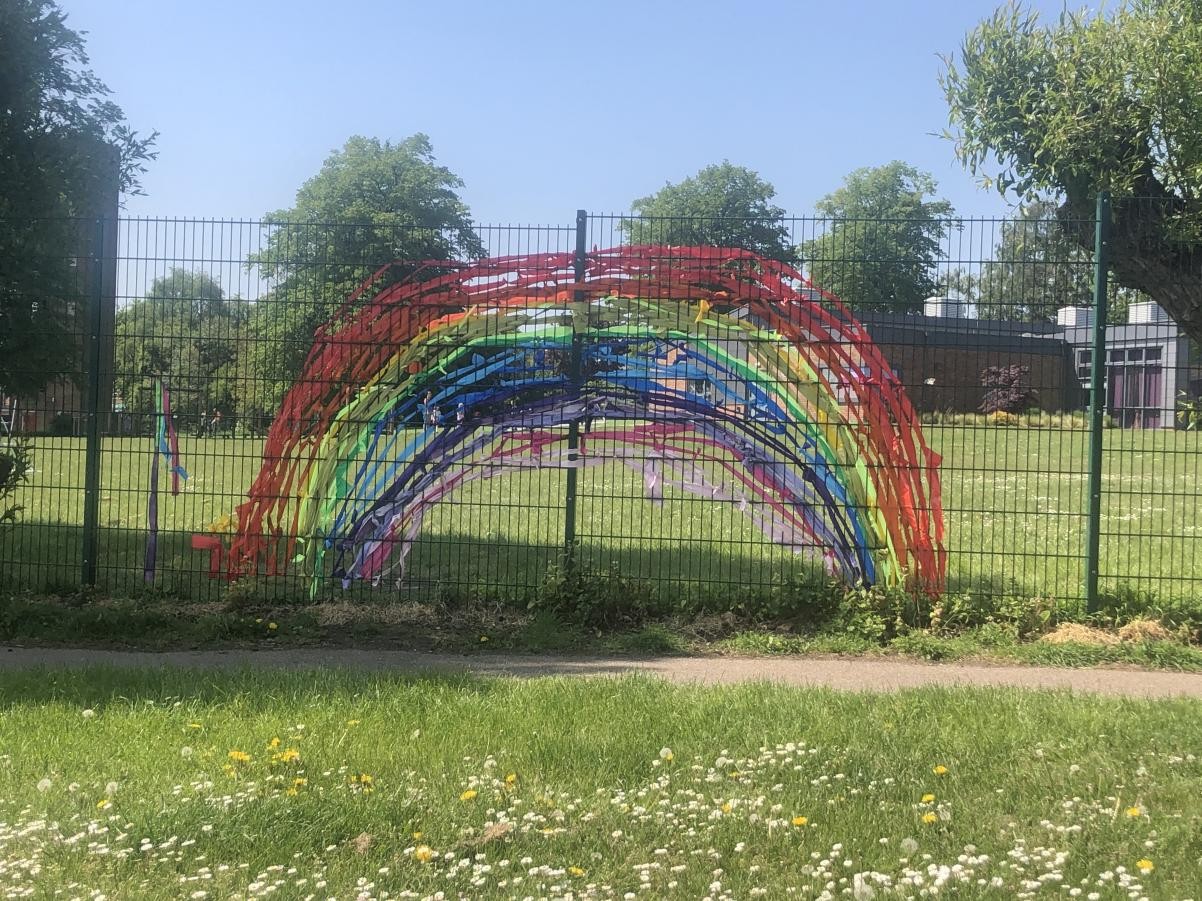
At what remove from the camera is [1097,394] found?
23.6 feet

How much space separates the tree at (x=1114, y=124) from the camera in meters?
7.77

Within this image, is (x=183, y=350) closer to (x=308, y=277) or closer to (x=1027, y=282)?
(x=308, y=277)

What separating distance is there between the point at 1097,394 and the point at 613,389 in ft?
10.9

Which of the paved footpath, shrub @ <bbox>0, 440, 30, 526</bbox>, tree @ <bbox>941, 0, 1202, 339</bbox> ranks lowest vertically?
the paved footpath

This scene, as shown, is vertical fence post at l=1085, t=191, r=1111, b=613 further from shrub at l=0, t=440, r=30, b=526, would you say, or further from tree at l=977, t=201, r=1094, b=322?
shrub at l=0, t=440, r=30, b=526

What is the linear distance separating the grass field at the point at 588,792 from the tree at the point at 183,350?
2840 millimetres

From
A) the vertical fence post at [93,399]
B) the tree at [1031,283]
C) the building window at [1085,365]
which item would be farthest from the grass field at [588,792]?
the tree at [1031,283]

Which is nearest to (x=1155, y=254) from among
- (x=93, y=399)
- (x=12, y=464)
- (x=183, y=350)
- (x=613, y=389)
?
(x=613, y=389)

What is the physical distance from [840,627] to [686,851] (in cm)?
388

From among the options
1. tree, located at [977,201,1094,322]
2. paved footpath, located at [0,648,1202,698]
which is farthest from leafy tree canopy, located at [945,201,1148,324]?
paved footpath, located at [0,648,1202,698]

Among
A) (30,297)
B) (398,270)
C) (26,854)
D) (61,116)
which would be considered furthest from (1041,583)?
(61,116)

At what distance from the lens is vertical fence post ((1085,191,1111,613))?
7184 millimetres

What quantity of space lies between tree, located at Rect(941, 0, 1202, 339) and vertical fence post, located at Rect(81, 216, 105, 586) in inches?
273

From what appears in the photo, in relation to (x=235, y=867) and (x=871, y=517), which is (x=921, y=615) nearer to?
(x=871, y=517)
